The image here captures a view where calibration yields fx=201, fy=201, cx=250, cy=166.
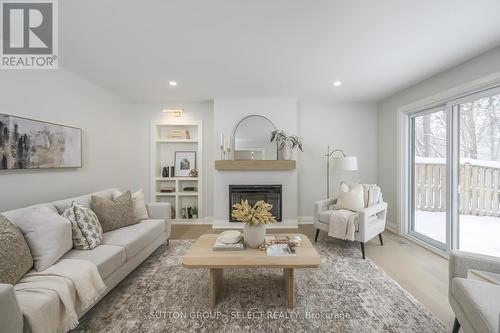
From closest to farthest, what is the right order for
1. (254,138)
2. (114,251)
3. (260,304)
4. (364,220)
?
(260,304)
(114,251)
(364,220)
(254,138)

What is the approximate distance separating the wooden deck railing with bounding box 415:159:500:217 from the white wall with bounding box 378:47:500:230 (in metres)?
0.41

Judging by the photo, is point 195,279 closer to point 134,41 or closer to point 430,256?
point 134,41

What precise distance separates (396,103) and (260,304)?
3847 millimetres

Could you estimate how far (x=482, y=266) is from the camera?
1367 mm

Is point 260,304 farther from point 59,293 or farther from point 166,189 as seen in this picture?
point 166,189

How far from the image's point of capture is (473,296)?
119 centimetres

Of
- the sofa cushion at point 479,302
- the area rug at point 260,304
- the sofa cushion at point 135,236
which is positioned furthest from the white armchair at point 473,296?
the sofa cushion at point 135,236

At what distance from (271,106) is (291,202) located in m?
1.89

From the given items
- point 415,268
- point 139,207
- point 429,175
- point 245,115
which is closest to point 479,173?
point 429,175

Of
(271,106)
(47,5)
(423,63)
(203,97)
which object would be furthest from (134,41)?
(423,63)

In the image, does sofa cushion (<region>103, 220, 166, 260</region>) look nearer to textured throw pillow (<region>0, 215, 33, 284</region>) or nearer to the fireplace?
textured throw pillow (<region>0, 215, 33, 284</region>)

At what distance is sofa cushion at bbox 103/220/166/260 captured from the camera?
6.73 feet

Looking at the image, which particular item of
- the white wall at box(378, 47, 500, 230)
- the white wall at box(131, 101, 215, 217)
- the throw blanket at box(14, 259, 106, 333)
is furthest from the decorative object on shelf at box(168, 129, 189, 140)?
the white wall at box(378, 47, 500, 230)

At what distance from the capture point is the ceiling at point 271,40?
5.22 feet
